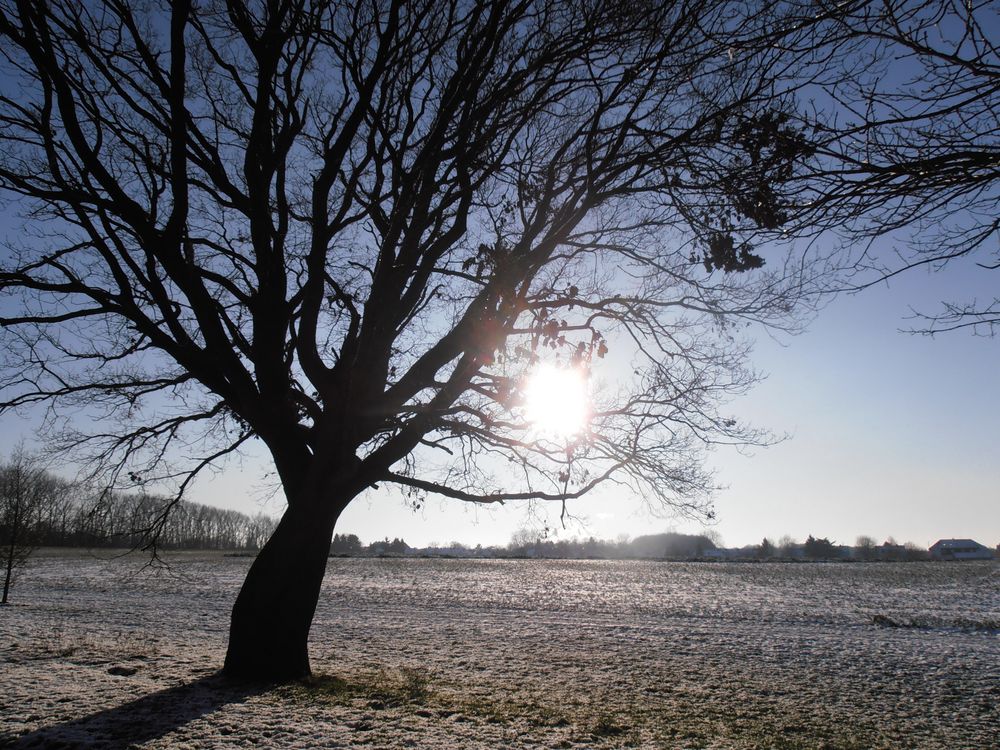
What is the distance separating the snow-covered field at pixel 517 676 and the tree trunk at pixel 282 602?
16.5 inches

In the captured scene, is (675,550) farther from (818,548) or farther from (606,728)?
(606,728)

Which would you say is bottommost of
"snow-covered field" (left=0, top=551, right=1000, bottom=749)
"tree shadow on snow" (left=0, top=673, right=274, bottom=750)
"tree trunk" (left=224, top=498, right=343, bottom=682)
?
"snow-covered field" (left=0, top=551, right=1000, bottom=749)

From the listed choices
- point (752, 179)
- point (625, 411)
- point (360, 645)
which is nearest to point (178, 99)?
point (752, 179)

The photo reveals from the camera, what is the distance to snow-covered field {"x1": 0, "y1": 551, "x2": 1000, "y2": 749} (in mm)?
5613

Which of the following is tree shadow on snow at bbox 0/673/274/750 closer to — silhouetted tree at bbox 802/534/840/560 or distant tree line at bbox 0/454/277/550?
distant tree line at bbox 0/454/277/550

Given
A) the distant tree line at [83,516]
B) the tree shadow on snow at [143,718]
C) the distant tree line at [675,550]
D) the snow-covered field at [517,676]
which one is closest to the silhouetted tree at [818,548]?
the distant tree line at [675,550]

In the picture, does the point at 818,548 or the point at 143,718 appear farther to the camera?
the point at 818,548

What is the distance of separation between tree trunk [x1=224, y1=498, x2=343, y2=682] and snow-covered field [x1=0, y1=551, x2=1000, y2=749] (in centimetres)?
42

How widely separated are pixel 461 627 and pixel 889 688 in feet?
32.1

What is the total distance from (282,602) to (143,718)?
6.84 ft

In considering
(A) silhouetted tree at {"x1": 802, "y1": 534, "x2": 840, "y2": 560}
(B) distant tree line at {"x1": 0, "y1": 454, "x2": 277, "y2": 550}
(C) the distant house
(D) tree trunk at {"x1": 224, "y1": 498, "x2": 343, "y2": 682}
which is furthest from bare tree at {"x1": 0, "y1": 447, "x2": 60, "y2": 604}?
(C) the distant house

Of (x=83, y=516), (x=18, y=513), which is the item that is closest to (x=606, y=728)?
(x=83, y=516)

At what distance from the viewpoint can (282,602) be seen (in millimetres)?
7496

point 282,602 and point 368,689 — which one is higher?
point 282,602
